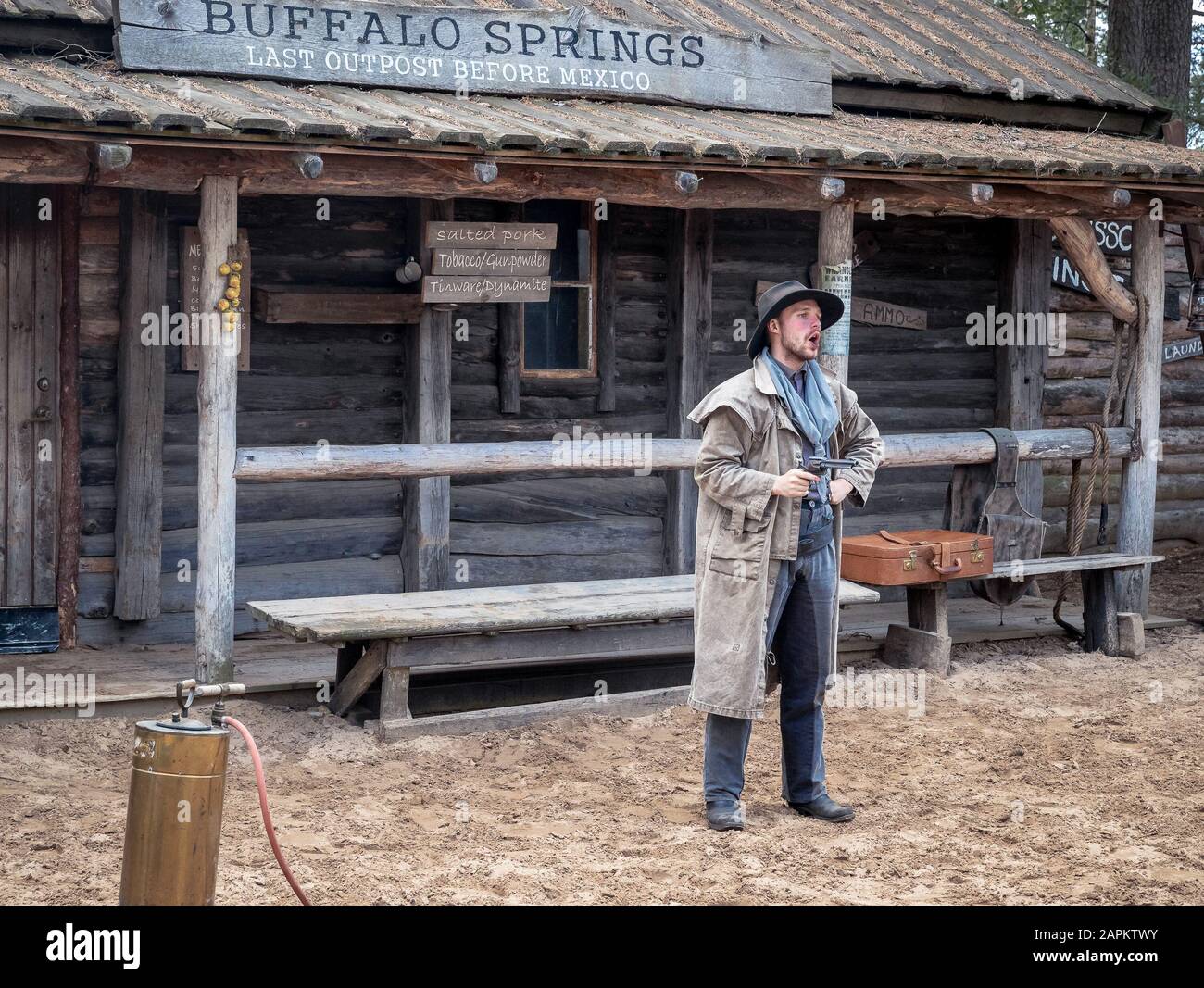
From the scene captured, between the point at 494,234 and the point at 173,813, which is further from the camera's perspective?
the point at 494,234

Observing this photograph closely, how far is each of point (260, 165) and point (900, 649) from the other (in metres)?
4.66

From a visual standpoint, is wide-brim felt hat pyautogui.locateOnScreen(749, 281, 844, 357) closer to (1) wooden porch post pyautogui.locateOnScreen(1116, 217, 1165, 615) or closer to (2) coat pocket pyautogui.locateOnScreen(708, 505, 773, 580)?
(2) coat pocket pyautogui.locateOnScreen(708, 505, 773, 580)

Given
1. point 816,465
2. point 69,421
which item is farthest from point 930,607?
point 69,421

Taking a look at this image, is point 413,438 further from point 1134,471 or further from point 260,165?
point 1134,471

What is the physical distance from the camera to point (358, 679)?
24.5ft

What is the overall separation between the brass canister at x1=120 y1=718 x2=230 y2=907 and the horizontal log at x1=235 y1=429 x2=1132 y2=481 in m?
3.51

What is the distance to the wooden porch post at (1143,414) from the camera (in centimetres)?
995

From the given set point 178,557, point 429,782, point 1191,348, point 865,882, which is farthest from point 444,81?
point 1191,348

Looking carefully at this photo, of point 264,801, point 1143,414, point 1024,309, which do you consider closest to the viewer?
point 264,801

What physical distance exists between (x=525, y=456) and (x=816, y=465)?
9.50 ft

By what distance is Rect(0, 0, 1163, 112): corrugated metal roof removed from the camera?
33.1 ft

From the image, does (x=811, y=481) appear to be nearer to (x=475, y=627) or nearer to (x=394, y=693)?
(x=475, y=627)

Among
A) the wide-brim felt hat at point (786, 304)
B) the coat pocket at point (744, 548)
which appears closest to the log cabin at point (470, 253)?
the wide-brim felt hat at point (786, 304)

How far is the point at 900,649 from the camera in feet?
30.2
